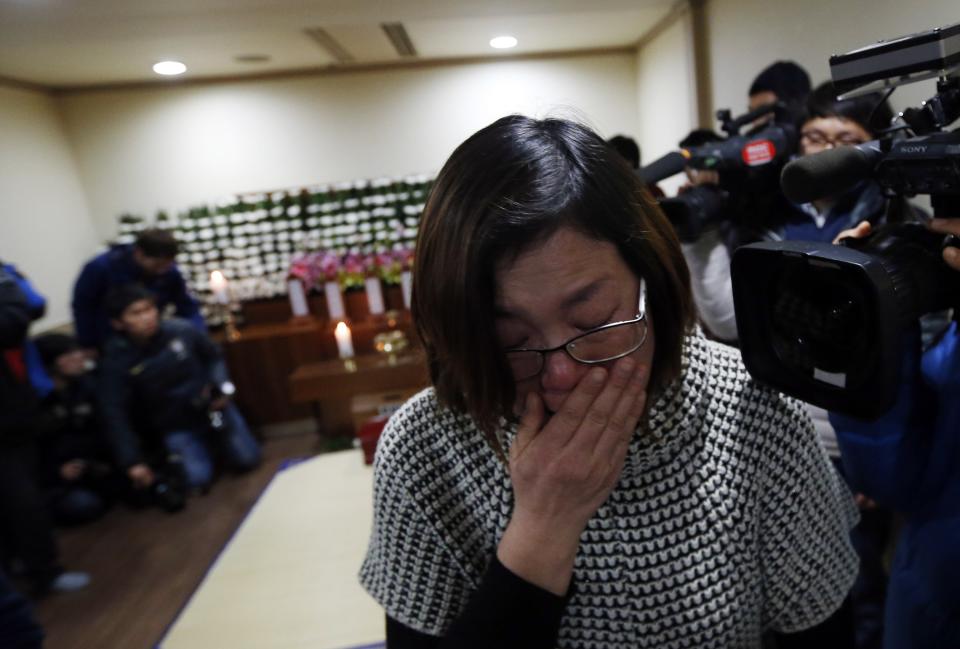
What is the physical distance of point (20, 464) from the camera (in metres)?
2.24

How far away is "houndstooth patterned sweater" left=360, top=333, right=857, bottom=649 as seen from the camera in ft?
2.19

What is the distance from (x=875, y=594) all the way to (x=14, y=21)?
10.8 feet

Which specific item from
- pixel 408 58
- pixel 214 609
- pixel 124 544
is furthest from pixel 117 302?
pixel 408 58

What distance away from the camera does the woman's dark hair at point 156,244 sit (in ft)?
9.60

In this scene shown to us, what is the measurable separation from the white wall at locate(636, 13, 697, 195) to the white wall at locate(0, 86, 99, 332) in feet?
12.0

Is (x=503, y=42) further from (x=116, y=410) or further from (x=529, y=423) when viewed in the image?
(x=529, y=423)

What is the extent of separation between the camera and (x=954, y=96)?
529mm

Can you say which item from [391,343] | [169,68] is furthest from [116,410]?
[169,68]

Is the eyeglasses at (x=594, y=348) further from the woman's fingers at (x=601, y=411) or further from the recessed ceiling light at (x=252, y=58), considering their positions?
the recessed ceiling light at (x=252, y=58)

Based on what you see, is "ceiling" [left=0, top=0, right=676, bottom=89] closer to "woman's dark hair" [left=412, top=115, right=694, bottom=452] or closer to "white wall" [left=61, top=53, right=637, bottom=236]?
"white wall" [left=61, top=53, right=637, bottom=236]

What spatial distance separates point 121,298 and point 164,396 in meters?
0.57

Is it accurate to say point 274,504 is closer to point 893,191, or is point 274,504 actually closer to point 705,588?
point 705,588

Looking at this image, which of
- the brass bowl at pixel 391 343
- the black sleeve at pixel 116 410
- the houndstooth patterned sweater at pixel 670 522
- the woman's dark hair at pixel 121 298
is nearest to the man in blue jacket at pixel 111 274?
the woman's dark hair at pixel 121 298

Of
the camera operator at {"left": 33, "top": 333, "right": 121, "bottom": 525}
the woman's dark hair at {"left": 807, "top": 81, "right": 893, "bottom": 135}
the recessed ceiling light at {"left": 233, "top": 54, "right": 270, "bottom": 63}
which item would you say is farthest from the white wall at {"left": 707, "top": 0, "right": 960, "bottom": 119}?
the camera operator at {"left": 33, "top": 333, "right": 121, "bottom": 525}
